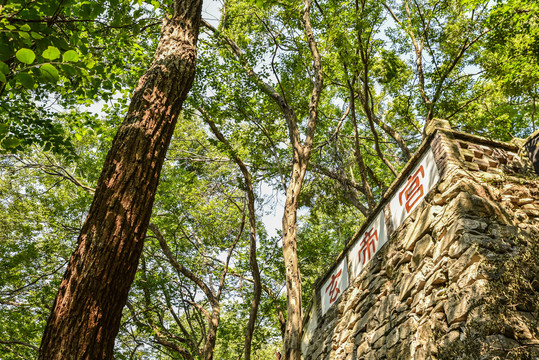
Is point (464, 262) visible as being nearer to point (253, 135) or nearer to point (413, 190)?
point (413, 190)

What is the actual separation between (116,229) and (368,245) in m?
4.16

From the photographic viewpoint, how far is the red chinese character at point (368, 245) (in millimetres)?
5234

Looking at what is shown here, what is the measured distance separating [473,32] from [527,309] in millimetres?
7636

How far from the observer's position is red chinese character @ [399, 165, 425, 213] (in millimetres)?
4356

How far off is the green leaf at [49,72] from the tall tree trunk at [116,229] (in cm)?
47

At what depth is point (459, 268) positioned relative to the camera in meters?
3.21

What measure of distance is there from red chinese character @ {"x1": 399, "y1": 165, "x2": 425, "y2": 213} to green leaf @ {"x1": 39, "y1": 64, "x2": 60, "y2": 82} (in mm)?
3718

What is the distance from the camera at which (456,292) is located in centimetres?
315

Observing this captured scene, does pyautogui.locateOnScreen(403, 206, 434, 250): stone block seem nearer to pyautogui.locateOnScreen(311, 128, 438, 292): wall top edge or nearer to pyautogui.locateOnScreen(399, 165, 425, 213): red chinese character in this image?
pyautogui.locateOnScreen(399, 165, 425, 213): red chinese character

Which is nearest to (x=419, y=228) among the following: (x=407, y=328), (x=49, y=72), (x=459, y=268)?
(x=459, y=268)

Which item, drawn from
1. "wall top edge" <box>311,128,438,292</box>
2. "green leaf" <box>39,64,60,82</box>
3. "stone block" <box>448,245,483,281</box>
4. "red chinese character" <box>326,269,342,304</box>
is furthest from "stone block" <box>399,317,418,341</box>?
"green leaf" <box>39,64,60,82</box>

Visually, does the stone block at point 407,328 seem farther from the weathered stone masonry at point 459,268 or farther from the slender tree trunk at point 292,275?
the slender tree trunk at point 292,275

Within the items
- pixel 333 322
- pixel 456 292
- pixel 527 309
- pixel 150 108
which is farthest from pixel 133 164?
pixel 333 322

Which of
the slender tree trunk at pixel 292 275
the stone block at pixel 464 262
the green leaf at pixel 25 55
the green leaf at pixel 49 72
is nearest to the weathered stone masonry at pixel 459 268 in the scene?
the stone block at pixel 464 262
